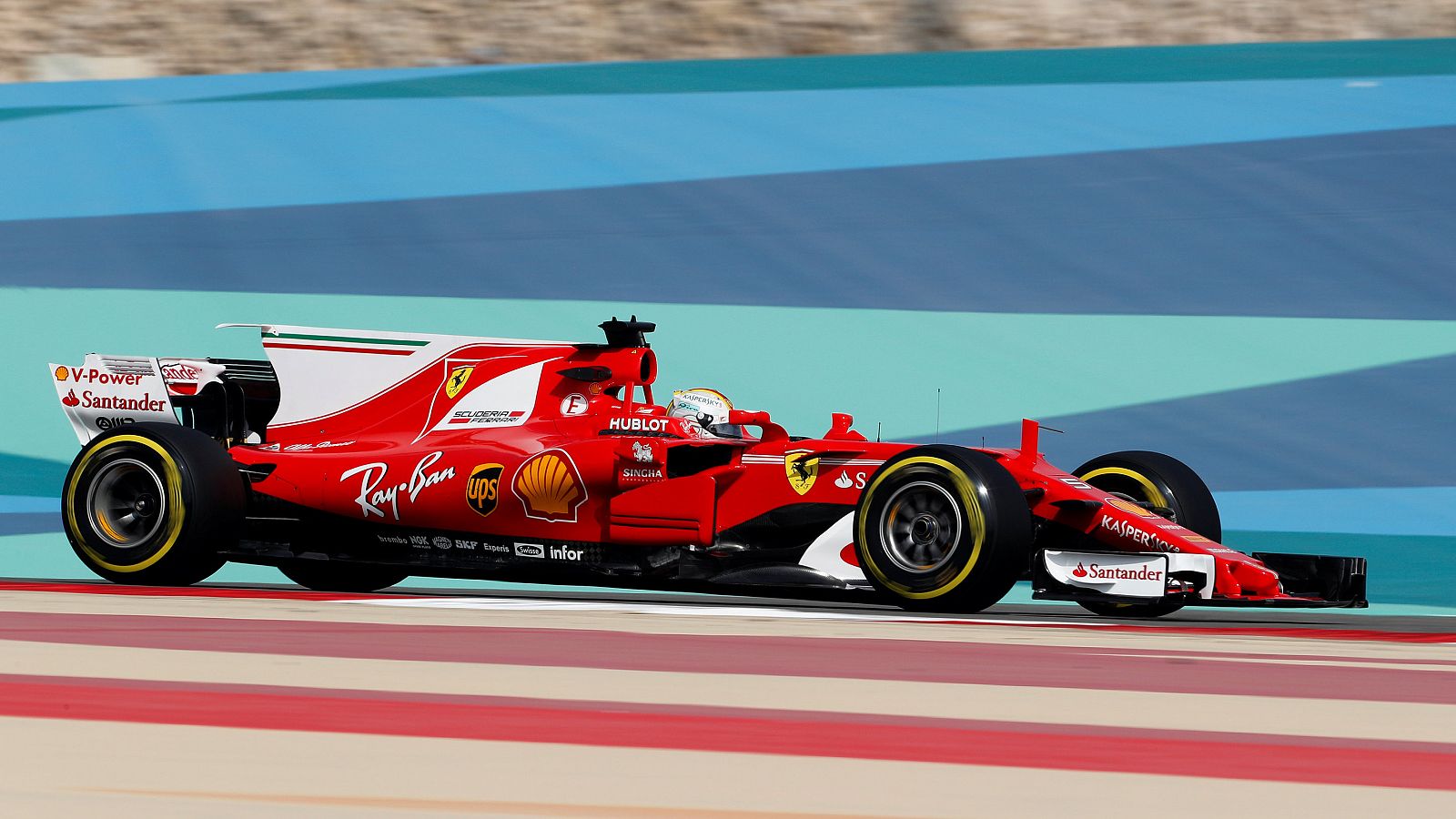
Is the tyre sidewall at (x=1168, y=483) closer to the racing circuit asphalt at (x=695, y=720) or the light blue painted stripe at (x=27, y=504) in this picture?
the racing circuit asphalt at (x=695, y=720)

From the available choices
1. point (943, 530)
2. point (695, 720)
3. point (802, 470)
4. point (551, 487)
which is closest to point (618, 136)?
point (551, 487)

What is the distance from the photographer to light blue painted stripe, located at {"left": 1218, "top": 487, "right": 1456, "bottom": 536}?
15594 mm

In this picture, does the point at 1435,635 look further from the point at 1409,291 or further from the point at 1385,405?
the point at 1409,291

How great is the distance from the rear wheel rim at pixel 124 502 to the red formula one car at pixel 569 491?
0.05 ft

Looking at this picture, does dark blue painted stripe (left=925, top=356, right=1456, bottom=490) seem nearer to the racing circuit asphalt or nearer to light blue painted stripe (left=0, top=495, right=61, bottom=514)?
light blue painted stripe (left=0, top=495, right=61, bottom=514)

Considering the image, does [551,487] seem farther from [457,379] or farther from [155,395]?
[155,395]

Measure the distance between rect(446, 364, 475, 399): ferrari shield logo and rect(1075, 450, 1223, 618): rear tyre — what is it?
3758mm

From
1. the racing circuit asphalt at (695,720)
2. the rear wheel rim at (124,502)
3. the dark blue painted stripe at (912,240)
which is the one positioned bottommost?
the racing circuit asphalt at (695,720)

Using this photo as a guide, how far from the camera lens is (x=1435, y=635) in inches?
397

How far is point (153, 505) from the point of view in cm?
1238

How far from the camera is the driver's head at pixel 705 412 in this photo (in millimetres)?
12102

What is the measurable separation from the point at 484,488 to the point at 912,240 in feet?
32.2

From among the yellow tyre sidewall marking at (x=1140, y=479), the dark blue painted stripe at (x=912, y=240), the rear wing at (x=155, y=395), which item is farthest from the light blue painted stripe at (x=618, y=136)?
the yellow tyre sidewall marking at (x=1140, y=479)

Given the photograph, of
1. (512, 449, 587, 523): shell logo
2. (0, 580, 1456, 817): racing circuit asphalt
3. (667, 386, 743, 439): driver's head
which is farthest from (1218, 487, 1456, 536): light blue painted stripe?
(0, 580, 1456, 817): racing circuit asphalt
